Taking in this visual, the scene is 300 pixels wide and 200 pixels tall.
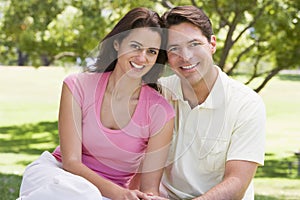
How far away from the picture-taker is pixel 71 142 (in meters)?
2.70

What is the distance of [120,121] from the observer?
274 cm

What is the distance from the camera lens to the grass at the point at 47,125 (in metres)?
10.3

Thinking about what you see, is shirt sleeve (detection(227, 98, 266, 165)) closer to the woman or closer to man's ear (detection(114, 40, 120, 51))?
the woman

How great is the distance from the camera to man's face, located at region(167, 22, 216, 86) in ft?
8.82

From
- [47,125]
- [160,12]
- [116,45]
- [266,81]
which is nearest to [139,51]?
[116,45]

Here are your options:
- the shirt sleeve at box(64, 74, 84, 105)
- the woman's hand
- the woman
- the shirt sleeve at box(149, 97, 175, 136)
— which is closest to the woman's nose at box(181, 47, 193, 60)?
the woman

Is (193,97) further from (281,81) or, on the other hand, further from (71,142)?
(281,81)

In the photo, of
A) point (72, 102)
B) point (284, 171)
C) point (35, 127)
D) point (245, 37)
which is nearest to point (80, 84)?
point (72, 102)

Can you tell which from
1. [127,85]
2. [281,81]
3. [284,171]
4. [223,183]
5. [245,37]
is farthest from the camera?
[281,81]

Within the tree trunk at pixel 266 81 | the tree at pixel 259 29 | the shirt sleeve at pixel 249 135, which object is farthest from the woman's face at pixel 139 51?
the tree trunk at pixel 266 81

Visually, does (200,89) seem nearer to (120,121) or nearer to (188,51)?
(188,51)

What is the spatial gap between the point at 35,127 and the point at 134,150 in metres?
14.8

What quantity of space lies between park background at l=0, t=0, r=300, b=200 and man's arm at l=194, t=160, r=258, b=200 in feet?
6.98

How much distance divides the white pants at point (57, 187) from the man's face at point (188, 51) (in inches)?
24.7
